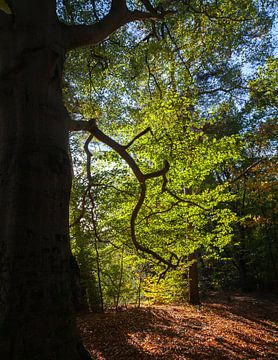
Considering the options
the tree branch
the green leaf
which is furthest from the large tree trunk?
the green leaf

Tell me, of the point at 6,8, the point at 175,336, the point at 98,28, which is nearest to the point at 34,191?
the point at 6,8

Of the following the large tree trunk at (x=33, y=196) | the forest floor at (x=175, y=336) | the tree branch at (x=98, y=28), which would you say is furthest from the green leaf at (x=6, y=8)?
the forest floor at (x=175, y=336)

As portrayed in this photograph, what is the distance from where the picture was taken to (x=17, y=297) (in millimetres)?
1637

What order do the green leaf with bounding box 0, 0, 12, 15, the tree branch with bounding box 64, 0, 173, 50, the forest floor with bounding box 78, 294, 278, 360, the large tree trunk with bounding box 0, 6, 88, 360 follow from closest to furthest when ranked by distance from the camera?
1. the green leaf with bounding box 0, 0, 12, 15
2. the large tree trunk with bounding box 0, 6, 88, 360
3. the tree branch with bounding box 64, 0, 173, 50
4. the forest floor with bounding box 78, 294, 278, 360

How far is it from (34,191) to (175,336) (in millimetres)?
5493

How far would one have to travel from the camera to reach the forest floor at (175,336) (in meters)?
4.86

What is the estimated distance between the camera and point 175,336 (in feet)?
19.5

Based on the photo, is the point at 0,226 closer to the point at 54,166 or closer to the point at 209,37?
the point at 54,166

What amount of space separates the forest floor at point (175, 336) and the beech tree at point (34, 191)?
3546mm

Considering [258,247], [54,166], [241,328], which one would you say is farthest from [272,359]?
[258,247]

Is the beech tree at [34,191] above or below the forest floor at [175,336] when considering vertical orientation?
above

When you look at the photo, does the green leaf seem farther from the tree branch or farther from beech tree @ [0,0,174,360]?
the tree branch

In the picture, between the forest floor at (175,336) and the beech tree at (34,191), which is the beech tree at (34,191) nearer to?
the beech tree at (34,191)

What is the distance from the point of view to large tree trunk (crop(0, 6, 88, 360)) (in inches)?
63.9
